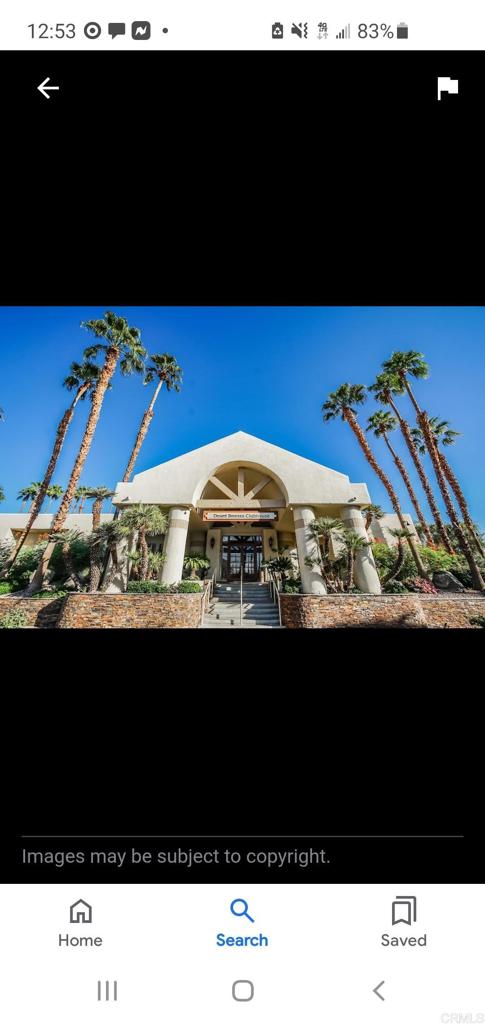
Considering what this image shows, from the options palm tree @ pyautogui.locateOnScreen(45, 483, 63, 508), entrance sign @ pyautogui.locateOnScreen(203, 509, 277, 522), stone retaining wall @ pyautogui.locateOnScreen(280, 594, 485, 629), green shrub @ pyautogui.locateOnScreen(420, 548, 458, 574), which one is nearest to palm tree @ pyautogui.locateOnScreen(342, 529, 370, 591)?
stone retaining wall @ pyautogui.locateOnScreen(280, 594, 485, 629)

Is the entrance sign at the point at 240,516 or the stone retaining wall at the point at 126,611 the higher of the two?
the entrance sign at the point at 240,516

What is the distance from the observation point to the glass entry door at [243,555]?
44.7 ft

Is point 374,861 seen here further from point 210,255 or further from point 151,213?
point 151,213

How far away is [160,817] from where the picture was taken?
1.65 m

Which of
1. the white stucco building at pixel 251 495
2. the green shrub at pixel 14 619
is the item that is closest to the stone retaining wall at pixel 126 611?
the green shrub at pixel 14 619

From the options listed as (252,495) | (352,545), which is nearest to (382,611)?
(352,545)

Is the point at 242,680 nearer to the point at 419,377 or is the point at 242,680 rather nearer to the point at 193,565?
the point at 193,565

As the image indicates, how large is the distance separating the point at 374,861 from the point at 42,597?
888 centimetres

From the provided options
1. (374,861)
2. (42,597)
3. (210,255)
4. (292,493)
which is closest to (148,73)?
(210,255)

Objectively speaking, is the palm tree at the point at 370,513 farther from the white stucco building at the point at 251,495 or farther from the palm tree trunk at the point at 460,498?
the palm tree trunk at the point at 460,498
